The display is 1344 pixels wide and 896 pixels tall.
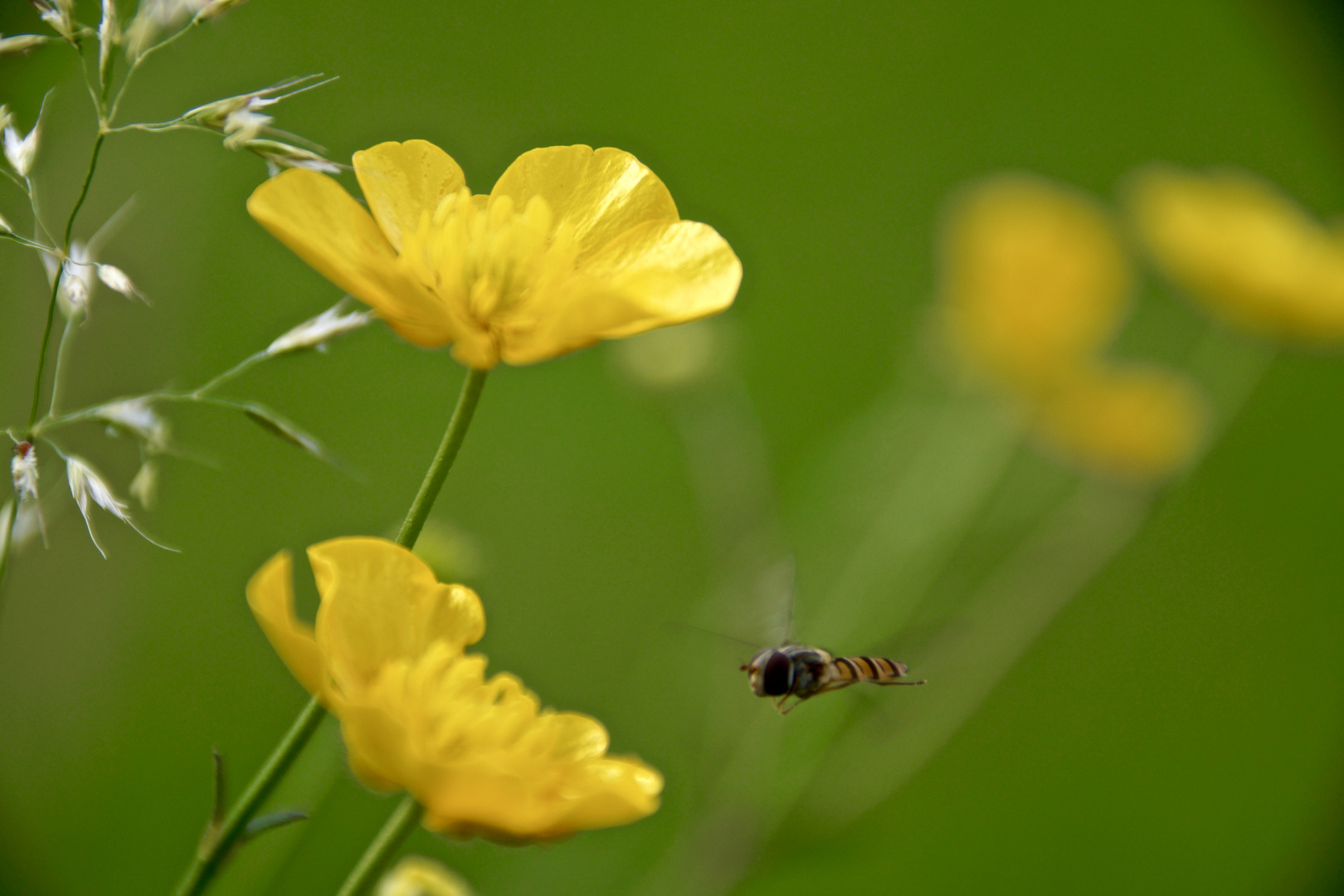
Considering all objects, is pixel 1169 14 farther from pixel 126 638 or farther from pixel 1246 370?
pixel 126 638

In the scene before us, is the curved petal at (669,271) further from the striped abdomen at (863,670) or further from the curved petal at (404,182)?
the striped abdomen at (863,670)

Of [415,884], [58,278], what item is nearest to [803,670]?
[415,884]

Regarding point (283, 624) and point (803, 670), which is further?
point (803, 670)

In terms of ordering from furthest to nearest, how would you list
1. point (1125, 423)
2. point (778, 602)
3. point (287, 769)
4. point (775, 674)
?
point (1125, 423), point (778, 602), point (775, 674), point (287, 769)

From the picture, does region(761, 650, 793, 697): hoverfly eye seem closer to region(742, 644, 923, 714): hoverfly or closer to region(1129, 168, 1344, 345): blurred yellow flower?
region(742, 644, 923, 714): hoverfly

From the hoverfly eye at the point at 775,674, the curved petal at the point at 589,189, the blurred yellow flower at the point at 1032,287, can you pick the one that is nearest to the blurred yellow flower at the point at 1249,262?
the blurred yellow flower at the point at 1032,287

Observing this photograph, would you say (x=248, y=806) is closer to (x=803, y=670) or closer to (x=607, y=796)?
(x=607, y=796)
